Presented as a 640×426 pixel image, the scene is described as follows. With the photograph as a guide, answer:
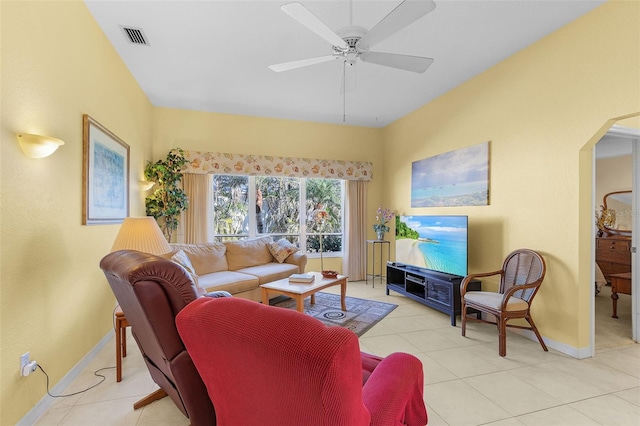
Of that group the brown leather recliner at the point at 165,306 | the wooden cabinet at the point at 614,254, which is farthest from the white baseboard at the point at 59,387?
the wooden cabinet at the point at 614,254

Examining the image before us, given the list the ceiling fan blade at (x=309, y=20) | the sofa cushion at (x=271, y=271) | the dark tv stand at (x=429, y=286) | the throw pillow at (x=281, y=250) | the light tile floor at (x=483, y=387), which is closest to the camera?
the ceiling fan blade at (x=309, y=20)

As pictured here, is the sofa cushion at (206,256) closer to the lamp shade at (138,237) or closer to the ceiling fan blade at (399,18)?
the lamp shade at (138,237)

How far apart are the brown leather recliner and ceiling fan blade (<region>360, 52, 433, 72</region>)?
6.63 feet

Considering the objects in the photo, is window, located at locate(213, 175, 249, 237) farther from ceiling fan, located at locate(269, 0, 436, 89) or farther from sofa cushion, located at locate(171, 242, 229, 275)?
ceiling fan, located at locate(269, 0, 436, 89)

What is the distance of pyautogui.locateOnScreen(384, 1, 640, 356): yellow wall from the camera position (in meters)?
2.37

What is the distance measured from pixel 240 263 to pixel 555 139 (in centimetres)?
388

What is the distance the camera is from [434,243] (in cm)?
387

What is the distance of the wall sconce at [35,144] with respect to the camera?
1693mm

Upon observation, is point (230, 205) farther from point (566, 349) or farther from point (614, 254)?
point (614, 254)

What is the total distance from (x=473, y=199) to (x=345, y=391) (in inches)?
137

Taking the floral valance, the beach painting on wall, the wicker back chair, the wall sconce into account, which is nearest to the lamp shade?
the wall sconce

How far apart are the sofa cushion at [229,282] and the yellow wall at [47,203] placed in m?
0.99

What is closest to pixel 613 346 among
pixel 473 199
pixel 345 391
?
pixel 473 199

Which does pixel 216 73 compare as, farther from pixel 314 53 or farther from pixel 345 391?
pixel 345 391
